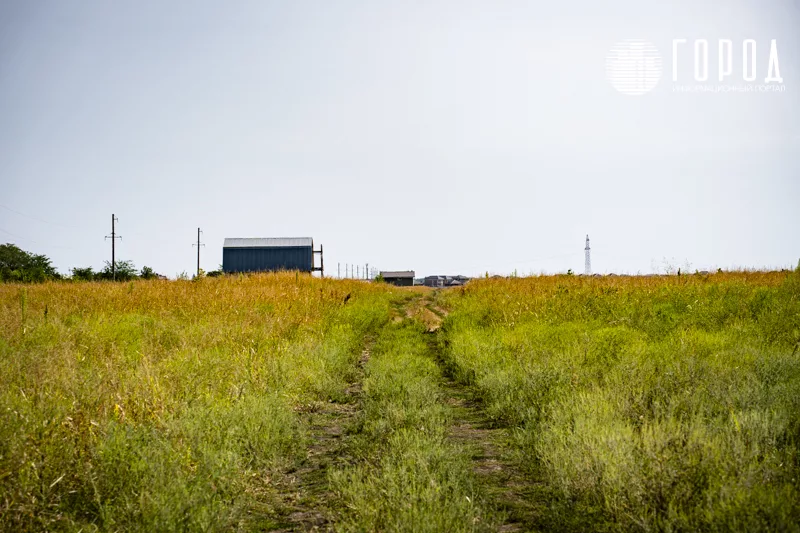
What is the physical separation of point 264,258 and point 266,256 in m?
0.22

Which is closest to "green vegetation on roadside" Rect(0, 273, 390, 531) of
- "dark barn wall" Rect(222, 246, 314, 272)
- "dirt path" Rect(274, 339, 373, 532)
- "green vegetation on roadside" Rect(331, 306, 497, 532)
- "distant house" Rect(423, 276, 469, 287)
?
"dirt path" Rect(274, 339, 373, 532)

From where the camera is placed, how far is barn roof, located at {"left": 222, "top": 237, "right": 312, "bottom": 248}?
39.9 m

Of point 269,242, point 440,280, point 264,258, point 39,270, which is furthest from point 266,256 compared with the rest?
point 440,280

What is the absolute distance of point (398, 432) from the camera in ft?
16.5

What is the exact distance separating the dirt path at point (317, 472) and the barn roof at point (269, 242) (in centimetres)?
3374

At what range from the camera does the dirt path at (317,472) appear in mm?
3779

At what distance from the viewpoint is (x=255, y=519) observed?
12.5 ft

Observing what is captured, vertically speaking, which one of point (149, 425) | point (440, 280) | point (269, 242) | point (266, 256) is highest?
point (269, 242)

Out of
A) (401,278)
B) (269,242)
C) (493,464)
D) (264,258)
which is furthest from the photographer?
(401,278)

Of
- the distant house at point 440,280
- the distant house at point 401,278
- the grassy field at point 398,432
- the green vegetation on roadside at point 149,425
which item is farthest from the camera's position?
the distant house at point 440,280

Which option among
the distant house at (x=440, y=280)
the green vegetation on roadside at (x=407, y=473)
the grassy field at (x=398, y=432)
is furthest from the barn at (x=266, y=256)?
the distant house at (x=440, y=280)

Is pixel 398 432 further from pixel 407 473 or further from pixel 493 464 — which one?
pixel 407 473

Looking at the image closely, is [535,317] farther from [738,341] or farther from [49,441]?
[49,441]

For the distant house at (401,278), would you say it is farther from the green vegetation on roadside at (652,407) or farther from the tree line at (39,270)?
the green vegetation on roadside at (652,407)
